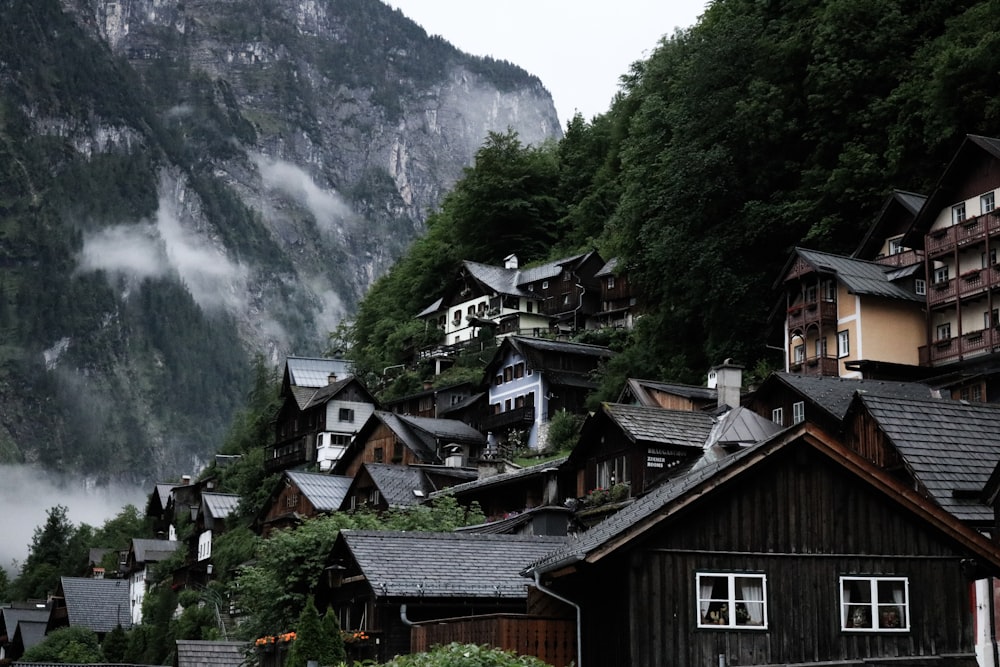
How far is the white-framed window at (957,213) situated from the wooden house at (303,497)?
31360 mm

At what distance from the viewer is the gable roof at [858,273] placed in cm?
6031

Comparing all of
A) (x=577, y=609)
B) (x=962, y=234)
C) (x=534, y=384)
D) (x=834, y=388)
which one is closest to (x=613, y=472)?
(x=834, y=388)

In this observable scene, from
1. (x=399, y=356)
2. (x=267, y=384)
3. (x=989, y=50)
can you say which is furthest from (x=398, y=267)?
(x=989, y=50)

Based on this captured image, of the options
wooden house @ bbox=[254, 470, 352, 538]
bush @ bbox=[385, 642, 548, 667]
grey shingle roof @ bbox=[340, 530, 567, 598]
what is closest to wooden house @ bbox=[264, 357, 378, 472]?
wooden house @ bbox=[254, 470, 352, 538]

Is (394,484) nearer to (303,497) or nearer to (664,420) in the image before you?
(303,497)

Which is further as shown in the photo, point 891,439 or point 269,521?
point 269,521

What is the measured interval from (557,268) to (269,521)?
38381mm

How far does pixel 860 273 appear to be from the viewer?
202 ft

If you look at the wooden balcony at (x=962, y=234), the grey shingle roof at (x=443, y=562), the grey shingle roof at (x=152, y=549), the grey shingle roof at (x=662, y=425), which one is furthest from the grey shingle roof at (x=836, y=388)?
the grey shingle roof at (x=152, y=549)

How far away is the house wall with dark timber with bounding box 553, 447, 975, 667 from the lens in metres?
24.3

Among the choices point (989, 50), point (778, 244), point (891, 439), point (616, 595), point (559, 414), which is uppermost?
point (989, 50)

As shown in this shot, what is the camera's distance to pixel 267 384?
433 feet

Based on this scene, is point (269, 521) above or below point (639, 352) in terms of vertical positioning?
below

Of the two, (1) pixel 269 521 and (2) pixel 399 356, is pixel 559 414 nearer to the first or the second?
(1) pixel 269 521
